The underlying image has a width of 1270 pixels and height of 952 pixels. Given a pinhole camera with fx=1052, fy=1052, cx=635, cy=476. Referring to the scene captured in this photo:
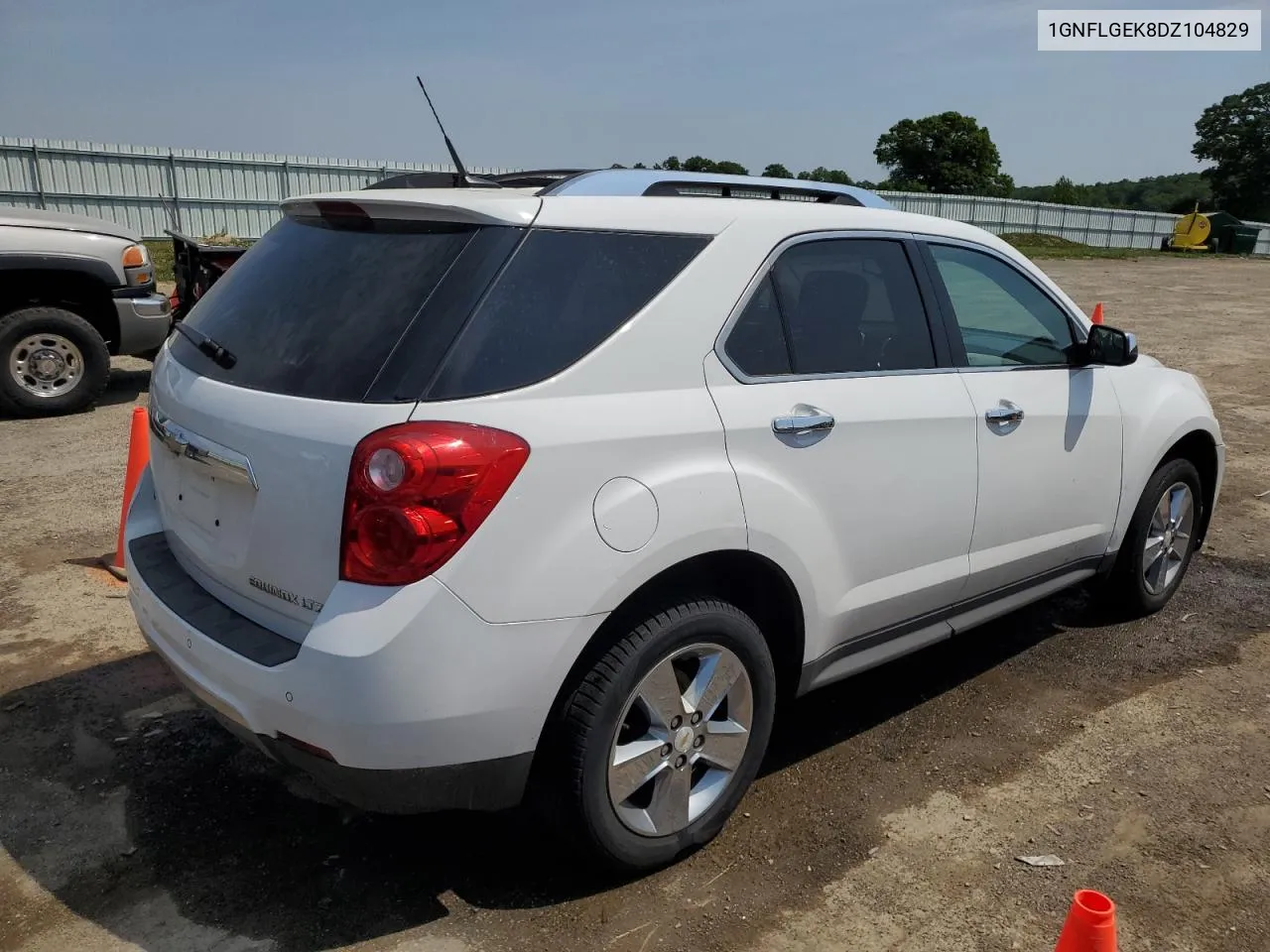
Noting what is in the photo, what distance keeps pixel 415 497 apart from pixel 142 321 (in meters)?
7.06

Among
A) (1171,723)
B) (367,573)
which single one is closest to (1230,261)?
(1171,723)

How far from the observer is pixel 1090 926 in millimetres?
2008

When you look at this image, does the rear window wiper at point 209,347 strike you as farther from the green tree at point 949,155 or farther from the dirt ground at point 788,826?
the green tree at point 949,155

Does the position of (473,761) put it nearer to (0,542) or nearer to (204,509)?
(204,509)

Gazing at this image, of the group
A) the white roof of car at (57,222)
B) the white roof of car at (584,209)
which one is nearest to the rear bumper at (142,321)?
the white roof of car at (57,222)

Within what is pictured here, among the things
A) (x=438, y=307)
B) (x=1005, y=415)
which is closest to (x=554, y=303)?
(x=438, y=307)

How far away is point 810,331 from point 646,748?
1.32 m

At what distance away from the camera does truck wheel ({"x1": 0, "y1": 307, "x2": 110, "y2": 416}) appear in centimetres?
788

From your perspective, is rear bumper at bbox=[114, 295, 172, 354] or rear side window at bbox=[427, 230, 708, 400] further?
rear bumper at bbox=[114, 295, 172, 354]

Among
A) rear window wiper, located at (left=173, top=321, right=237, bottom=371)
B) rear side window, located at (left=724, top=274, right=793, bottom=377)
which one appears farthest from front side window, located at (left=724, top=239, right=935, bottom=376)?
rear window wiper, located at (left=173, top=321, right=237, bottom=371)

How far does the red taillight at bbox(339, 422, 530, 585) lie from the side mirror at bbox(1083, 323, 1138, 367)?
106 inches

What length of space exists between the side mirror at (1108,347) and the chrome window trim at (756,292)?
0.82 meters

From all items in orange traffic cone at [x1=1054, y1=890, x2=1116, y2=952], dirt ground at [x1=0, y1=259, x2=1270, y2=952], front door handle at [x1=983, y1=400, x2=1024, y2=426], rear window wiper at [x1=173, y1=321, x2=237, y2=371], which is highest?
rear window wiper at [x1=173, y1=321, x2=237, y2=371]

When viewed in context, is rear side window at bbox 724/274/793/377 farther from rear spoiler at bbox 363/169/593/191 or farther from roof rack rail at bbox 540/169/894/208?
rear spoiler at bbox 363/169/593/191
